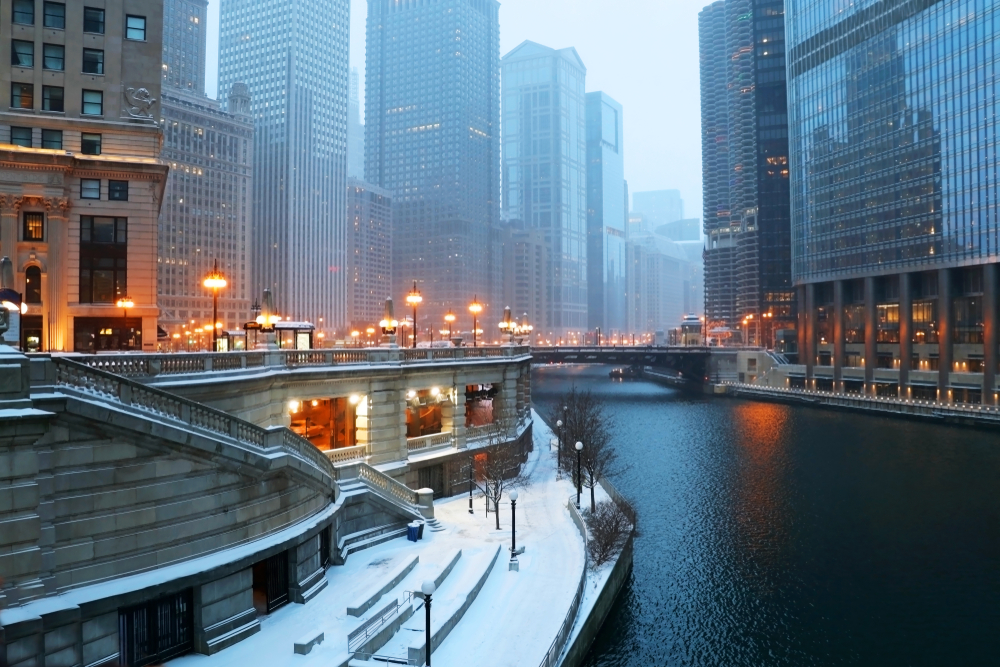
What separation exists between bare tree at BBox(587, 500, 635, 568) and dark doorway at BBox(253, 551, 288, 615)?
13097mm

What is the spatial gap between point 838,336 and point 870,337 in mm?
6365

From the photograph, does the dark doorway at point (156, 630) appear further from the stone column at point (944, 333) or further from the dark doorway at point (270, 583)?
the stone column at point (944, 333)

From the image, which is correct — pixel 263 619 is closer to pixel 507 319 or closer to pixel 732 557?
pixel 732 557

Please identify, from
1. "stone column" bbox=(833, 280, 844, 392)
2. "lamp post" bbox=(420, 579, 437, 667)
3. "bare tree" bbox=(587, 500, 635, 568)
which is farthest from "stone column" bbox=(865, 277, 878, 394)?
"lamp post" bbox=(420, 579, 437, 667)

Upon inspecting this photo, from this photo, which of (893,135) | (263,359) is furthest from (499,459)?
(893,135)

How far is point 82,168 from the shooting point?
3797 cm

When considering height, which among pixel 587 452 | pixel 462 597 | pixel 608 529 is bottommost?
pixel 462 597

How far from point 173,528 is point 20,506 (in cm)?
438

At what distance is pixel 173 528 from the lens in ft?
63.4

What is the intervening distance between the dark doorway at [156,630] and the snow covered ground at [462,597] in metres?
0.54

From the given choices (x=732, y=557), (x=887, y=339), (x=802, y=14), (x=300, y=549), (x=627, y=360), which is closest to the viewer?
(x=300, y=549)

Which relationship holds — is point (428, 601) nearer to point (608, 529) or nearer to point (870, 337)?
point (608, 529)

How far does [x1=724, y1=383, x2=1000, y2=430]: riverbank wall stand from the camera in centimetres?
7762

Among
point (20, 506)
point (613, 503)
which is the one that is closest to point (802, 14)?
point (613, 503)
